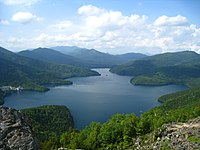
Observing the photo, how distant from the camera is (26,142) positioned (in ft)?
41.7

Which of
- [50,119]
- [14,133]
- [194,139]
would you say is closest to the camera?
[14,133]

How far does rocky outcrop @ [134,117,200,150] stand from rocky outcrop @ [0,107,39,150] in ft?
72.2

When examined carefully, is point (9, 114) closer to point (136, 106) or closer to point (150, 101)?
point (136, 106)

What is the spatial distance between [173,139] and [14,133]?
82.3ft

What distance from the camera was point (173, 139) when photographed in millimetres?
34500

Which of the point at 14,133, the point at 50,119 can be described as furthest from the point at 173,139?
the point at 50,119

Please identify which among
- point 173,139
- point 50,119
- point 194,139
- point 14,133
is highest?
point 14,133

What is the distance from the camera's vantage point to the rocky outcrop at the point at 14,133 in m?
12.6

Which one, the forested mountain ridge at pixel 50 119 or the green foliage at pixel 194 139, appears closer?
the green foliage at pixel 194 139

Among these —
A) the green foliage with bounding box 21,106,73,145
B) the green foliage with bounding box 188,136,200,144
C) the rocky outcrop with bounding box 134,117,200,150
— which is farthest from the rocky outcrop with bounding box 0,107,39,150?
the green foliage with bounding box 21,106,73,145

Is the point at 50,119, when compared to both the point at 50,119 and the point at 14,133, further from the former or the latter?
the point at 14,133

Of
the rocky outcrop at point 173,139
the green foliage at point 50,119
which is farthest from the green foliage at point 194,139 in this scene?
the green foliage at point 50,119

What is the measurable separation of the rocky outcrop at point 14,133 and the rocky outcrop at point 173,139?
22.0 meters

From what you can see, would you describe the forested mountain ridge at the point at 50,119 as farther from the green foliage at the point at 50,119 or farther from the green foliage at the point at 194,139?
the green foliage at the point at 194,139
